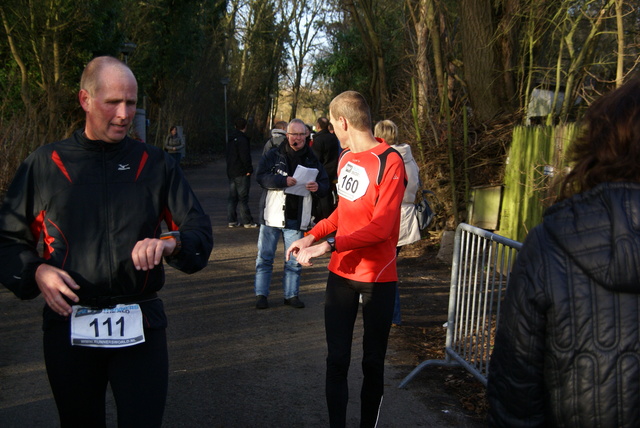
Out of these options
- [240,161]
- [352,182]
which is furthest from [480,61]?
[352,182]

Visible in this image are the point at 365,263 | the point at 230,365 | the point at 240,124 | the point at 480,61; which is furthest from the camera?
the point at 240,124

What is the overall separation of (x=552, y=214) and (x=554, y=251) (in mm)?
110

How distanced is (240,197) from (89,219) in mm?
10753

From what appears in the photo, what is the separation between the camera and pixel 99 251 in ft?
8.81

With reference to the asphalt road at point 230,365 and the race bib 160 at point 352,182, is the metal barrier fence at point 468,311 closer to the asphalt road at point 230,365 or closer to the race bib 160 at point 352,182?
the asphalt road at point 230,365

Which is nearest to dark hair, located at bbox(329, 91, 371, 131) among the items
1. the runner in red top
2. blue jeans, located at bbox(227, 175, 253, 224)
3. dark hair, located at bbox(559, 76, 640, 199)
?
the runner in red top

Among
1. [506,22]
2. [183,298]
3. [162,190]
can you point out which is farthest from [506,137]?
[162,190]

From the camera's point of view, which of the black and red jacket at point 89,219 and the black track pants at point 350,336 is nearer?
the black and red jacket at point 89,219

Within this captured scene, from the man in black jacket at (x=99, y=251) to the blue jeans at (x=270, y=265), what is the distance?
4683mm

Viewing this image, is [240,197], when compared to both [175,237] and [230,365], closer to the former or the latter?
[230,365]

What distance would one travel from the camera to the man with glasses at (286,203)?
7.45 metres

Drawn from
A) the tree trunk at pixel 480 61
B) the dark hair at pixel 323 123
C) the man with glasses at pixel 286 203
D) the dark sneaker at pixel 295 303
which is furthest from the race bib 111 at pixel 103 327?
the dark hair at pixel 323 123

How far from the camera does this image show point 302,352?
6102mm

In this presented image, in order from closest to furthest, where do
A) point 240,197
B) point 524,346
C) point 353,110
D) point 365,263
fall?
point 524,346 → point 365,263 → point 353,110 → point 240,197
